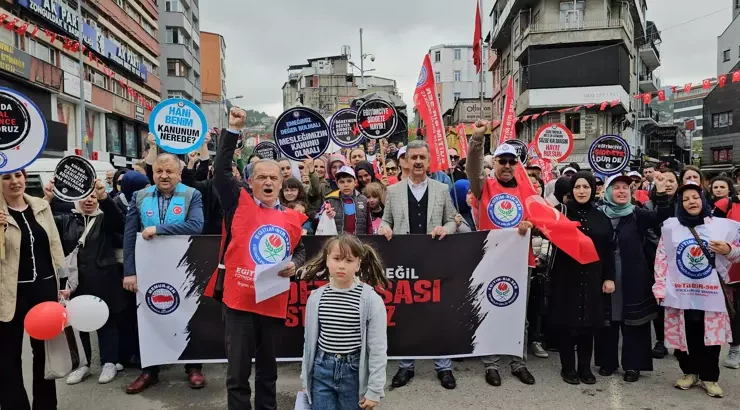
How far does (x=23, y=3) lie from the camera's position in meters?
22.5

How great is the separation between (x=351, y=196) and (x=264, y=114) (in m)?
153

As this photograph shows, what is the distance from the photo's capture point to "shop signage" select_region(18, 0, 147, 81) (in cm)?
2402

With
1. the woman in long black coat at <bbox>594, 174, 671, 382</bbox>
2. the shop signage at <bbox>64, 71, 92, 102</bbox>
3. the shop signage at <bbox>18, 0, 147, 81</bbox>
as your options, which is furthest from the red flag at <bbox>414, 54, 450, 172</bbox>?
the shop signage at <bbox>64, 71, 92, 102</bbox>

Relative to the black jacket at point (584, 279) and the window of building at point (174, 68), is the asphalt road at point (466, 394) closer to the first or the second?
the black jacket at point (584, 279)

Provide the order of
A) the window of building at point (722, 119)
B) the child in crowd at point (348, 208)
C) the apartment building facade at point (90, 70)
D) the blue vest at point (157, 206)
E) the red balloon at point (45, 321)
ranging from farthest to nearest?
1. the window of building at point (722, 119)
2. the apartment building facade at point (90, 70)
3. the child in crowd at point (348, 208)
4. the blue vest at point (157, 206)
5. the red balloon at point (45, 321)

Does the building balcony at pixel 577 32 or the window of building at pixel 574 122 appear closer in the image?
the building balcony at pixel 577 32

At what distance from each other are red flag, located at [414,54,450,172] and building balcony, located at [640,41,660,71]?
42.9 metres

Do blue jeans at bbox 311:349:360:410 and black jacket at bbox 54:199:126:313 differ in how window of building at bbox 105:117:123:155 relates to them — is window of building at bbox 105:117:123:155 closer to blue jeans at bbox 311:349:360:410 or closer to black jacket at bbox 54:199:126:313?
black jacket at bbox 54:199:126:313

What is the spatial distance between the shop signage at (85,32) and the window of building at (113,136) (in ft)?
12.9

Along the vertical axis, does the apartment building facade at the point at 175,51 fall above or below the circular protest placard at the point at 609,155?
above

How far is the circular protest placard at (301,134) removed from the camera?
736 centimetres

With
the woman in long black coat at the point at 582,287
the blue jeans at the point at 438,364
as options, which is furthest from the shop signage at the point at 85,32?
the woman in long black coat at the point at 582,287

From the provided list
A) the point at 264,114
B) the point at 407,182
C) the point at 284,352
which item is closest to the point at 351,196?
the point at 407,182

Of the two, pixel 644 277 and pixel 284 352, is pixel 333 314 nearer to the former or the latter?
pixel 284 352
